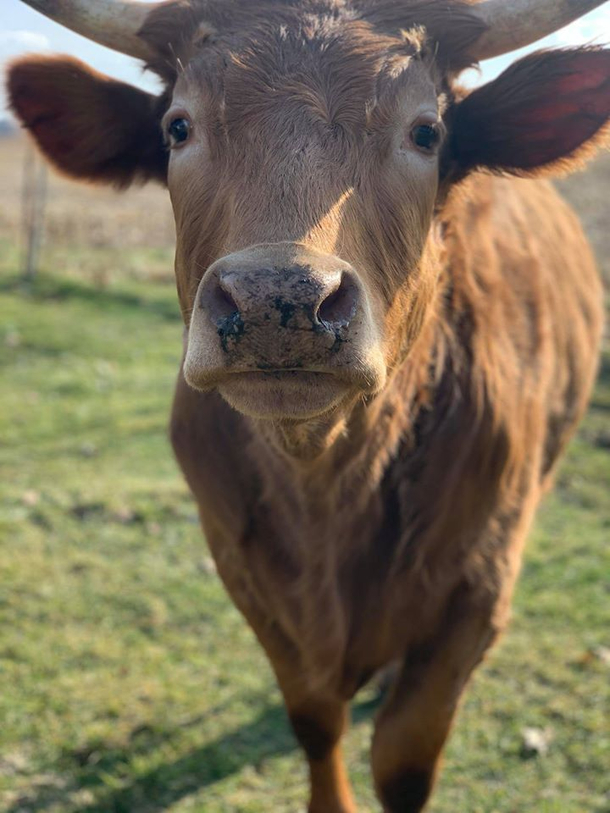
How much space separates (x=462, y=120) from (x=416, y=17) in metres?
0.33

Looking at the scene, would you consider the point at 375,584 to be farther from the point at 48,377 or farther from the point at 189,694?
the point at 48,377

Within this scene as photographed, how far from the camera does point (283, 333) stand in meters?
1.71

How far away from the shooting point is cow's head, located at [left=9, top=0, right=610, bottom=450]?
178 centimetres

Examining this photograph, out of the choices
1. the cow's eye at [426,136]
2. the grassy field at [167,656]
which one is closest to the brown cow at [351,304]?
the cow's eye at [426,136]

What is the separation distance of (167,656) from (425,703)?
1.67 m

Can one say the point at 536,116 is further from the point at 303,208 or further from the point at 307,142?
the point at 303,208

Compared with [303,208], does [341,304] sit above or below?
below

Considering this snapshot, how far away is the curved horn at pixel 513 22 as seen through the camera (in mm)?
2418

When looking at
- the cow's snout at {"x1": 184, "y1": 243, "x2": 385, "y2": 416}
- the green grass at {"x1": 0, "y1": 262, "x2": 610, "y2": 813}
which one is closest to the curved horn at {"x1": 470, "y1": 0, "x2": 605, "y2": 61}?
the cow's snout at {"x1": 184, "y1": 243, "x2": 385, "y2": 416}

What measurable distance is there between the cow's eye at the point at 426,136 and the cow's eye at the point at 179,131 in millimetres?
624

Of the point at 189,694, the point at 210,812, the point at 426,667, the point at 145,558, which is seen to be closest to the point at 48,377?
the point at 145,558

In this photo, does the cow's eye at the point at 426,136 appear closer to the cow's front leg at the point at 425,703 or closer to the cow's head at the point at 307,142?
the cow's head at the point at 307,142

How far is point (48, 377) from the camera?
25.5 ft

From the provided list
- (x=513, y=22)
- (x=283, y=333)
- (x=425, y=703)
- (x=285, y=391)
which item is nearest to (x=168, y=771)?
(x=425, y=703)
